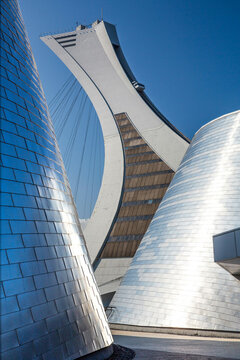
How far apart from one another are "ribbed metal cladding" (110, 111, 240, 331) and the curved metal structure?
11.0 m

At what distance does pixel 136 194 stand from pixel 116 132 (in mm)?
8708

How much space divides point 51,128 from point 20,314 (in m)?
6.31

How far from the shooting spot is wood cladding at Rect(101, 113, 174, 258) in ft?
115

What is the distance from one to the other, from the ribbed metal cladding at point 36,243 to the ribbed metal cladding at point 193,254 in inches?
338

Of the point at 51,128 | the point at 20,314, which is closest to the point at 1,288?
the point at 20,314

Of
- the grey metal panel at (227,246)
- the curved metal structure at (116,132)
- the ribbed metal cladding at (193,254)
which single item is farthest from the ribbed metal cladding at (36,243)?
the curved metal structure at (116,132)

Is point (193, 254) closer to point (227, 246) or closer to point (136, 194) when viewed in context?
point (227, 246)

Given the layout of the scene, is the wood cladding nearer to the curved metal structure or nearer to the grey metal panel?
the curved metal structure

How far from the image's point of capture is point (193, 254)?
2019 centimetres

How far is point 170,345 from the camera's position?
13.8m

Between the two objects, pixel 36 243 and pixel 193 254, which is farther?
pixel 193 254

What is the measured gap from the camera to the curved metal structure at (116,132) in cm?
3660

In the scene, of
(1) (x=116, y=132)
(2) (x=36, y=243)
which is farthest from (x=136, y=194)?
(2) (x=36, y=243)

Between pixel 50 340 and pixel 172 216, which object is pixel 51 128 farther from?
pixel 172 216
